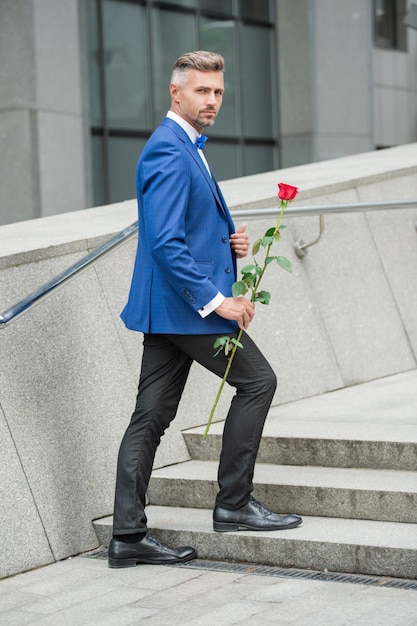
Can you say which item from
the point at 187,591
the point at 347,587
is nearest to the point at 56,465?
the point at 187,591

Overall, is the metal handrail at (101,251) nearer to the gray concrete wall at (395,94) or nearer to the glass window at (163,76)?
the glass window at (163,76)

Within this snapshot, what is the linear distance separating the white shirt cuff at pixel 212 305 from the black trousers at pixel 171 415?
8.3 inches

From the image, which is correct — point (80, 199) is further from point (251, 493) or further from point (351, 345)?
point (251, 493)

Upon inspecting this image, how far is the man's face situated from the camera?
4.54 meters

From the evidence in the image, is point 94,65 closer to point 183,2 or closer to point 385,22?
point 183,2

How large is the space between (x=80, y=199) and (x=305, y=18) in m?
6.10

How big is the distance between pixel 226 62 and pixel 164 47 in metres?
1.54

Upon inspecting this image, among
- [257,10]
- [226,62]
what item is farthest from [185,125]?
[257,10]

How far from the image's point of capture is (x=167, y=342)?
4738 mm

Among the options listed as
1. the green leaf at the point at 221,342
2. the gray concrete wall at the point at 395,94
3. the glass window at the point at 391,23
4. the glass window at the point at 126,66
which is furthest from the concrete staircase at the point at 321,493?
the glass window at the point at 391,23

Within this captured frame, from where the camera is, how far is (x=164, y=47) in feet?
56.7

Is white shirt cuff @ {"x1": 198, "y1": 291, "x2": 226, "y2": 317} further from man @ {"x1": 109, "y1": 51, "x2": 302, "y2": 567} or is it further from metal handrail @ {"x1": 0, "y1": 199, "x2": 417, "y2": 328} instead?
metal handrail @ {"x1": 0, "y1": 199, "x2": 417, "y2": 328}

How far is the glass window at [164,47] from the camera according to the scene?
675 inches

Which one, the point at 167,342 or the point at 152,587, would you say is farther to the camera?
the point at 167,342
